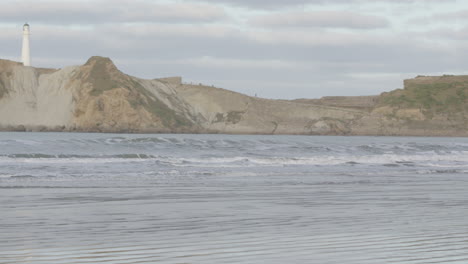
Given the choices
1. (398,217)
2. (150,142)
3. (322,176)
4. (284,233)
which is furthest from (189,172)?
(150,142)

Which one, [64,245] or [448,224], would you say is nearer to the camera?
[64,245]

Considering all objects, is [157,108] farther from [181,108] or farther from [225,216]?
[225,216]

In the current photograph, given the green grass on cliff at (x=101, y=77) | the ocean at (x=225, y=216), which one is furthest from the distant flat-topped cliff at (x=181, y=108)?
the ocean at (x=225, y=216)

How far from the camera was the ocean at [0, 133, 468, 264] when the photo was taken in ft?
24.4

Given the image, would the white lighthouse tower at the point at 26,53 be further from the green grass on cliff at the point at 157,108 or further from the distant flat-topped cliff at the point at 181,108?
the green grass on cliff at the point at 157,108

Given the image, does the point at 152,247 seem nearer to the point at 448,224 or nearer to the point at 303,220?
the point at 303,220

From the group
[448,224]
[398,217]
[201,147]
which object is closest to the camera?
[448,224]

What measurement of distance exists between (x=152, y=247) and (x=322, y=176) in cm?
1390

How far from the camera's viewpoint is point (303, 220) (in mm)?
10195

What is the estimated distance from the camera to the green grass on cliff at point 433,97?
10362 centimetres

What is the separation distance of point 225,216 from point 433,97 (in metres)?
100

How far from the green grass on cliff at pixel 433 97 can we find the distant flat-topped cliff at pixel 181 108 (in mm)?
142

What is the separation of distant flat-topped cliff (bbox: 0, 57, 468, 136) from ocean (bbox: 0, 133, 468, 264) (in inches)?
2444

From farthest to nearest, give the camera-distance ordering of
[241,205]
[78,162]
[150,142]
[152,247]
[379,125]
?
[379,125] < [150,142] < [78,162] < [241,205] < [152,247]
